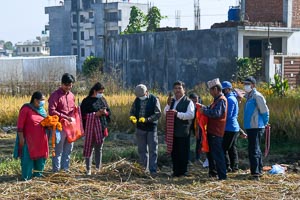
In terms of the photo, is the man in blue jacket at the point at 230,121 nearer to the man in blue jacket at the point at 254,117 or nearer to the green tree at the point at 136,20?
the man in blue jacket at the point at 254,117

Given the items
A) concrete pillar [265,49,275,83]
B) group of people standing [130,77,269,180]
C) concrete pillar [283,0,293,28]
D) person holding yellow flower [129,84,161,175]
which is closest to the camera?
group of people standing [130,77,269,180]

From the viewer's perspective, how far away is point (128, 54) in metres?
38.8

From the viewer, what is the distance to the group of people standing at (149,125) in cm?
942

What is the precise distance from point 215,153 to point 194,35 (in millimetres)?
24480

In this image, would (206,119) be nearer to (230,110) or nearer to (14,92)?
(230,110)

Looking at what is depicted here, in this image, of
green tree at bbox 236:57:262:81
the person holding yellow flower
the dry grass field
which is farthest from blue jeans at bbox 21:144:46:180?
green tree at bbox 236:57:262:81

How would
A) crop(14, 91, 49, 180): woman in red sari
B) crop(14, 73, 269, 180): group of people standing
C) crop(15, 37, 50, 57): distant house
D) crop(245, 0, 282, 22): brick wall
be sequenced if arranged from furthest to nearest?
crop(15, 37, 50, 57): distant house
crop(245, 0, 282, 22): brick wall
crop(14, 73, 269, 180): group of people standing
crop(14, 91, 49, 180): woman in red sari

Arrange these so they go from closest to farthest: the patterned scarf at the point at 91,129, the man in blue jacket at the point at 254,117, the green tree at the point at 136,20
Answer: the man in blue jacket at the point at 254,117, the patterned scarf at the point at 91,129, the green tree at the point at 136,20

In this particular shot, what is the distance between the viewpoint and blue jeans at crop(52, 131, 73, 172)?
974 cm

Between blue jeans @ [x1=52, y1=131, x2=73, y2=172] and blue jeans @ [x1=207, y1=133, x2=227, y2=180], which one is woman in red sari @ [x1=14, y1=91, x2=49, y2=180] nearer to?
blue jeans @ [x1=52, y1=131, x2=73, y2=172]

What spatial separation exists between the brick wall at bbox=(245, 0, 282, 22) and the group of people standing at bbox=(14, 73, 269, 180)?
26.6m

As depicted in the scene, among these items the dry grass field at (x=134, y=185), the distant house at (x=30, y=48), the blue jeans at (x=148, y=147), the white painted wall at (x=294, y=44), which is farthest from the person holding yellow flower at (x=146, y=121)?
the distant house at (x=30, y=48)

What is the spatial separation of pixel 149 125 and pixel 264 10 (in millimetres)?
28093

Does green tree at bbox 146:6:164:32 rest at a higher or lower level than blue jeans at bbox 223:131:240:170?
higher
